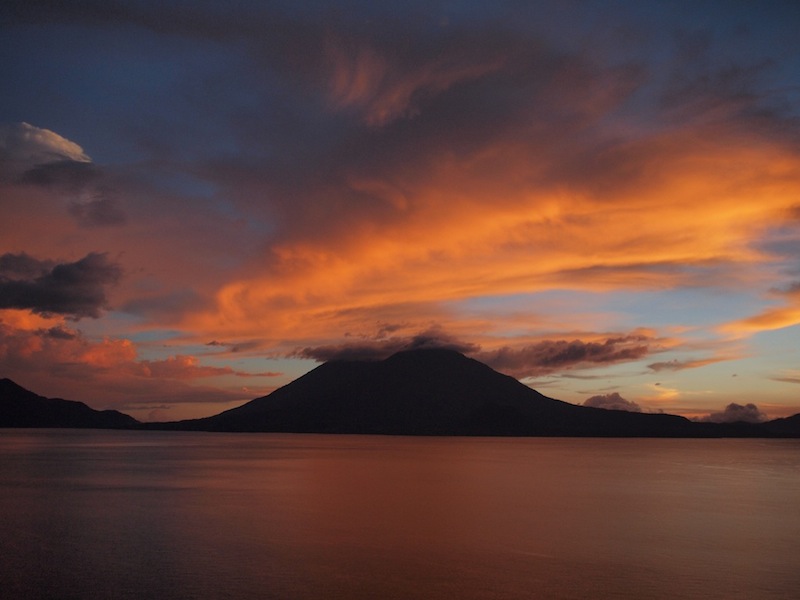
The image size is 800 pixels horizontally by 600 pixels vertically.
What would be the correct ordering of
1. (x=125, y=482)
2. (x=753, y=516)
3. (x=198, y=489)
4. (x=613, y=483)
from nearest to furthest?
(x=753, y=516) → (x=198, y=489) → (x=125, y=482) → (x=613, y=483)

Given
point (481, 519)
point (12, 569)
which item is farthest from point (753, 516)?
point (12, 569)

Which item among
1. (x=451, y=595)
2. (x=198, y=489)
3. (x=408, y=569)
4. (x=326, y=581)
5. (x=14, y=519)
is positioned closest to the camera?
(x=451, y=595)

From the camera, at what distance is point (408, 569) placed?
28.0 m

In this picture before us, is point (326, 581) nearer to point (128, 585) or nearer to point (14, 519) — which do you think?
point (128, 585)

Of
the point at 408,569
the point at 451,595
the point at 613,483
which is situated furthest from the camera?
the point at 613,483

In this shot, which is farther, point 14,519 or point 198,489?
point 198,489

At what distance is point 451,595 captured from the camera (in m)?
23.9

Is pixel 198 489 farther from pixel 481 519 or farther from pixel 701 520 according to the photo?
pixel 701 520

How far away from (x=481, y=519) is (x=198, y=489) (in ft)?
93.4

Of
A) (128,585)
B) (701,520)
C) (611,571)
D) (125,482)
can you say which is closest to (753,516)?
(701,520)

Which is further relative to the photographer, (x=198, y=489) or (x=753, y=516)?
(x=198, y=489)

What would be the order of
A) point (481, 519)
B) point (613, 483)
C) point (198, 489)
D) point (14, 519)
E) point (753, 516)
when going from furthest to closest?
point (613, 483), point (198, 489), point (753, 516), point (481, 519), point (14, 519)

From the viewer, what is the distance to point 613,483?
71.9 m

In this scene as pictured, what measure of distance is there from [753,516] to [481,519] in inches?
720
